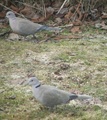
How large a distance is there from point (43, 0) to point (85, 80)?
9.85 ft

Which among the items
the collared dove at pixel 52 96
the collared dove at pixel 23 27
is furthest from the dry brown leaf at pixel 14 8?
the collared dove at pixel 52 96

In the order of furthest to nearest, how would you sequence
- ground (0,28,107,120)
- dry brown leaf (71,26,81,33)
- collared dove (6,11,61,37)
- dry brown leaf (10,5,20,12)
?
1. dry brown leaf (10,5,20,12)
2. dry brown leaf (71,26,81,33)
3. collared dove (6,11,61,37)
4. ground (0,28,107,120)

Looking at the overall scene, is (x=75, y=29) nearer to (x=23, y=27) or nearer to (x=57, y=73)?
(x=23, y=27)

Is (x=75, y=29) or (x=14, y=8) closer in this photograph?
(x=75, y=29)

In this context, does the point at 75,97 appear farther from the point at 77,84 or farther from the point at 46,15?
the point at 46,15

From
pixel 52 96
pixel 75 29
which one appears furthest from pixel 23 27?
pixel 52 96

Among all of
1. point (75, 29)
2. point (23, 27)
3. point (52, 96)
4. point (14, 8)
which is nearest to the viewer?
point (52, 96)

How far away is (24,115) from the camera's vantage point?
4301 millimetres

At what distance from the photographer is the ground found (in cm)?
436

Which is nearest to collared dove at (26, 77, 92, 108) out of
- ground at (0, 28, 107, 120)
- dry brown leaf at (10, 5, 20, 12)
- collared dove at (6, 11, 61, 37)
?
ground at (0, 28, 107, 120)

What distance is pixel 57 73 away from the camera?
211 inches

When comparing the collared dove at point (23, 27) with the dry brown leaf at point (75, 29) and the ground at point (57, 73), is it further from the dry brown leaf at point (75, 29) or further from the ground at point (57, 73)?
the dry brown leaf at point (75, 29)

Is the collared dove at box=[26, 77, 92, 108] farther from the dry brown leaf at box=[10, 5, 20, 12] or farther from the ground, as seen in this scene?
the dry brown leaf at box=[10, 5, 20, 12]

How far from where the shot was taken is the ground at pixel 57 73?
436 cm
